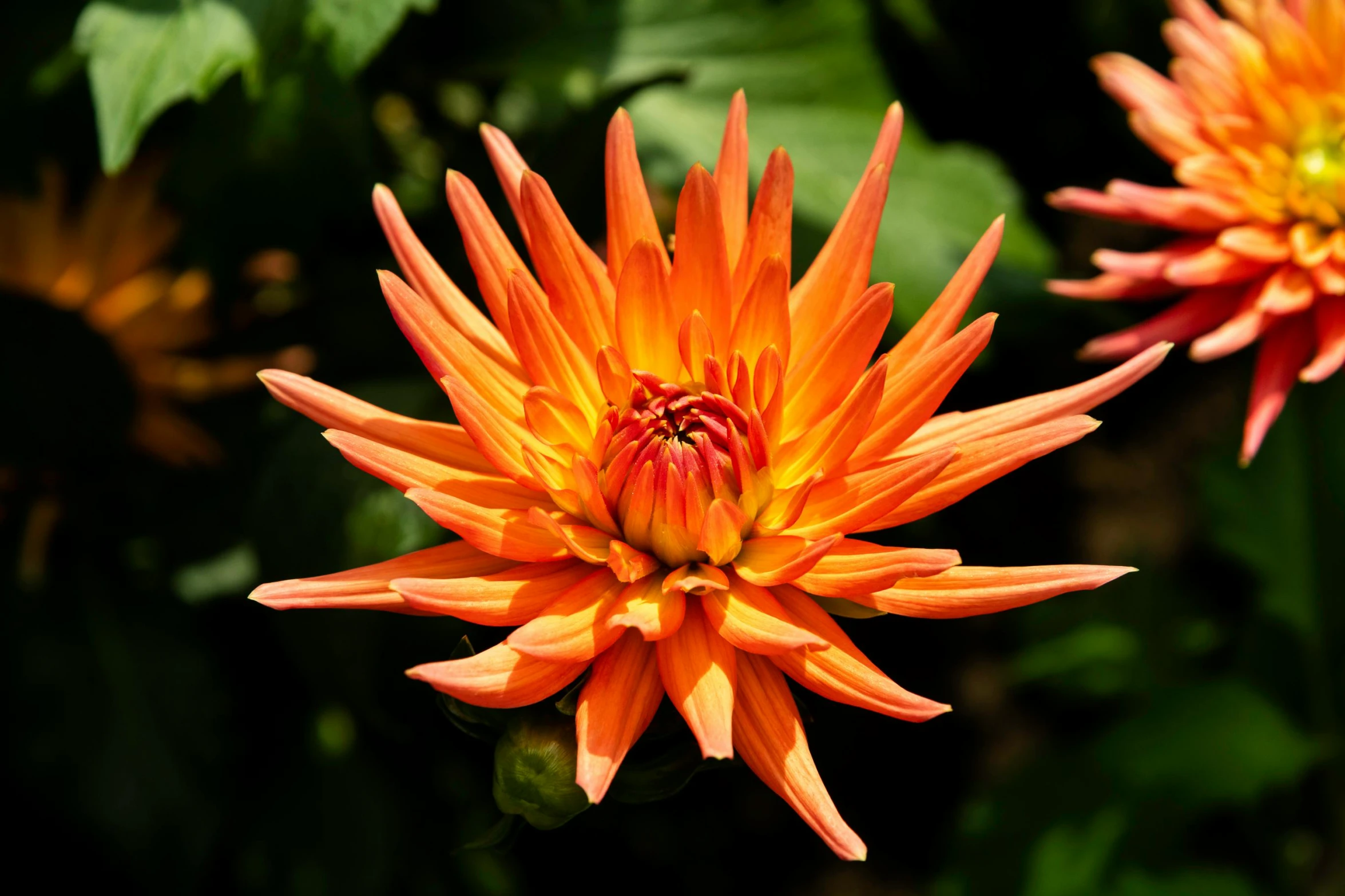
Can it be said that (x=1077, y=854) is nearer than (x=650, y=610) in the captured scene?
No

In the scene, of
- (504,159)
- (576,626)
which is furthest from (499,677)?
(504,159)

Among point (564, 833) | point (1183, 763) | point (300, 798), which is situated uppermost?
point (1183, 763)

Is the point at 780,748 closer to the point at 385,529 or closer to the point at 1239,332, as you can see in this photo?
the point at 385,529

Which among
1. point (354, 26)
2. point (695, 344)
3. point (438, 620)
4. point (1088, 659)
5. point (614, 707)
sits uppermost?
point (354, 26)

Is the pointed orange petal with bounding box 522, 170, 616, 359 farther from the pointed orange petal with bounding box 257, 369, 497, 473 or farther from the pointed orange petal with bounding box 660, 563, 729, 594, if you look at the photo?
the pointed orange petal with bounding box 660, 563, 729, 594

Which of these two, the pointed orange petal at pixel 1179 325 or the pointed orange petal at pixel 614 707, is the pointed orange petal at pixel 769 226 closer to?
the pointed orange petal at pixel 614 707

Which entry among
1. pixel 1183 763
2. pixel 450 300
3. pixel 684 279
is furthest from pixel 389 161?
pixel 1183 763

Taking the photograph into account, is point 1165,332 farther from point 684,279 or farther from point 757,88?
point 757,88
